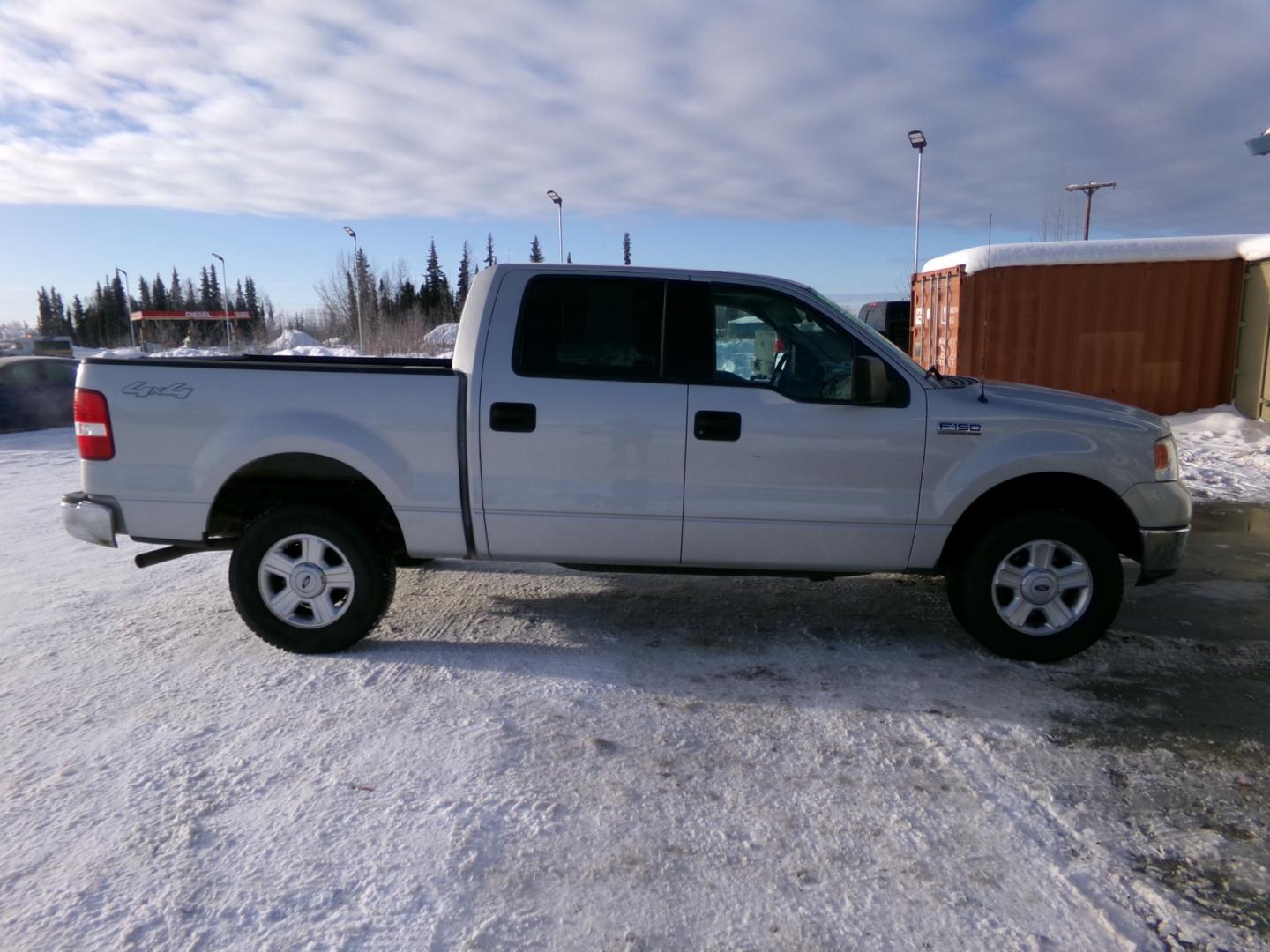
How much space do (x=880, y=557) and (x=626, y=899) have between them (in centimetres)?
246

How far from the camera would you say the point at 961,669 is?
4598mm

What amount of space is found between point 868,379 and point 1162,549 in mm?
1808

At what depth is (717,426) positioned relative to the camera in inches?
176

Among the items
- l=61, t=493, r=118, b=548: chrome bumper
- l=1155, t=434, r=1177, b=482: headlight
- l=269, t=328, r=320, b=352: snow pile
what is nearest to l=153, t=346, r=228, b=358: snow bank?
l=61, t=493, r=118, b=548: chrome bumper

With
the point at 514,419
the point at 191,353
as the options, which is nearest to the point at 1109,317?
the point at 514,419

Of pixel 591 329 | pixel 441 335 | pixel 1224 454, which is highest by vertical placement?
pixel 441 335

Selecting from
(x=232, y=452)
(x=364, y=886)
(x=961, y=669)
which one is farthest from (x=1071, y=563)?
(x=232, y=452)

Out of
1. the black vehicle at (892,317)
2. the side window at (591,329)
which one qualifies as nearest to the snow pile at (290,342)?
the black vehicle at (892,317)

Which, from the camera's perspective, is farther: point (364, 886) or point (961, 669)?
point (961, 669)

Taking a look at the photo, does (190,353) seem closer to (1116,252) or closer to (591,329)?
(1116,252)

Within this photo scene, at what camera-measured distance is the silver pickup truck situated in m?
4.50

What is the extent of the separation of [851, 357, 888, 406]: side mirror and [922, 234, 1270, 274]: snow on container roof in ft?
34.3

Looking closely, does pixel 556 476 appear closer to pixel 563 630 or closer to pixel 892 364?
pixel 563 630

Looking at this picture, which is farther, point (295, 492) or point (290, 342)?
point (290, 342)
